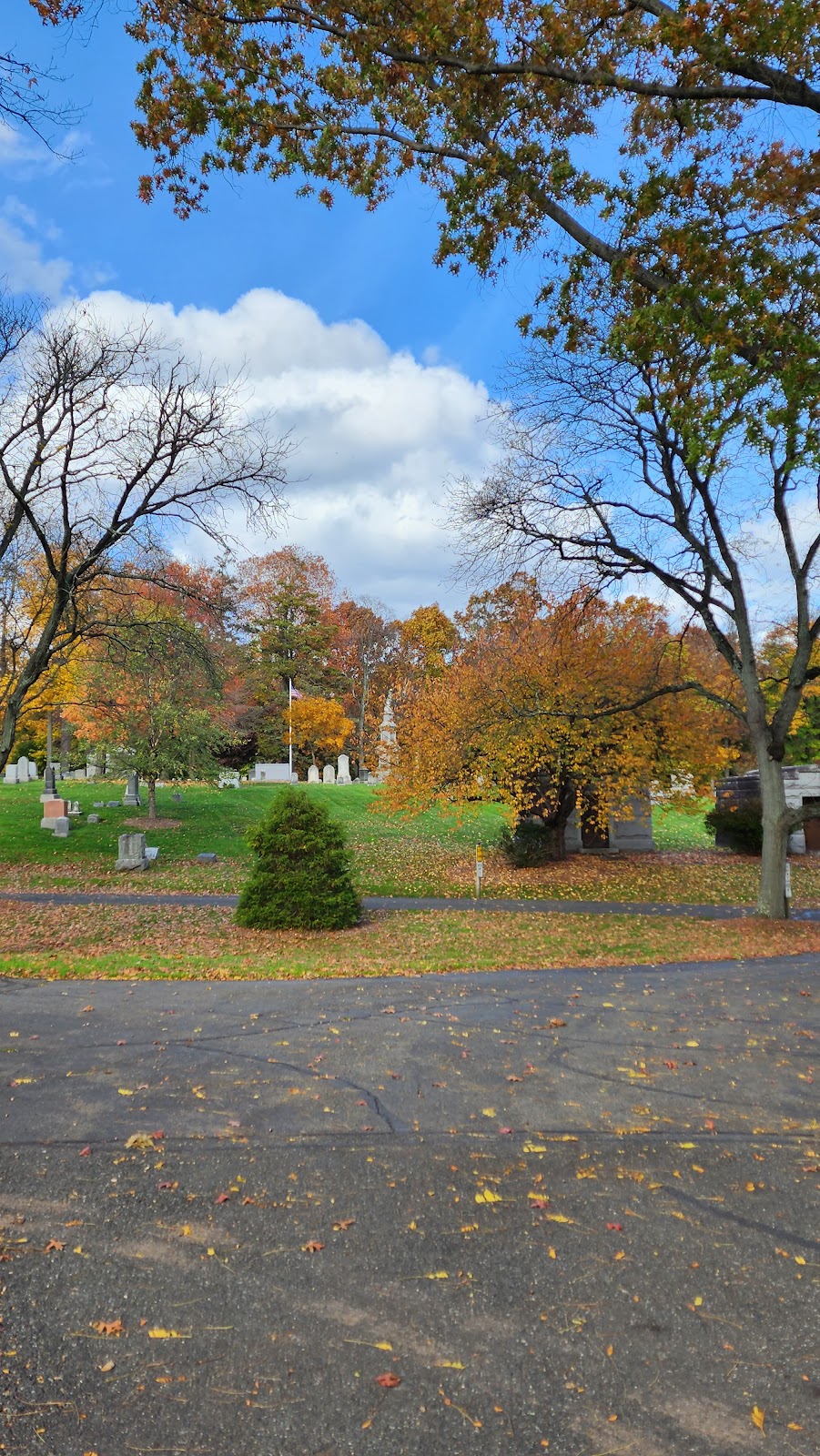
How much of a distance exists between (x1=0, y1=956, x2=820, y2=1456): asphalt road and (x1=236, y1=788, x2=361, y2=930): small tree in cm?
644

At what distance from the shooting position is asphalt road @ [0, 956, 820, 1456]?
2.55 meters

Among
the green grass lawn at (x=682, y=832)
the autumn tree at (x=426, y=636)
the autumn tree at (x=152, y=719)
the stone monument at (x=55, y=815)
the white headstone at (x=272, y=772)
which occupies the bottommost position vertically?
the green grass lawn at (x=682, y=832)

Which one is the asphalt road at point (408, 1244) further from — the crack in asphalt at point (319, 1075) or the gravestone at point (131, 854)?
the gravestone at point (131, 854)

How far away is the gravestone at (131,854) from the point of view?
20.4 metres

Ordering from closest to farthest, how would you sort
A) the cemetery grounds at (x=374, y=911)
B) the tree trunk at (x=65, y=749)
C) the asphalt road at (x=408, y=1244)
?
the asphalt road at (x=408, y=1244) → the cemetery grounds at (x=374, y=911) → the tree trunk at (x=65, y=749)

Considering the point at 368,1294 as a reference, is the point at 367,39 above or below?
above

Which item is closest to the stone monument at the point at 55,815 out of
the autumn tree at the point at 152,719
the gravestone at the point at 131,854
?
the autumn tree at the point at 152,719

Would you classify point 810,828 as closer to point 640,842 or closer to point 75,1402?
point 640,842

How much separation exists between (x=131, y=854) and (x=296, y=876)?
29.3 ft

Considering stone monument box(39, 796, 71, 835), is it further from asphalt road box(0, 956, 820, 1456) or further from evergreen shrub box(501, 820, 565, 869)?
asphalt road box(0, 956, 820, 1456)

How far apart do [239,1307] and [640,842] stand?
22.8m

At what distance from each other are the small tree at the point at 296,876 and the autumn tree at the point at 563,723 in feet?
17.9

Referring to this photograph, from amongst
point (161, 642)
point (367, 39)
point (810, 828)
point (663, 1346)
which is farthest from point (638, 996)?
point (810, 828)

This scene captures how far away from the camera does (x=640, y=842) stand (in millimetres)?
24484
